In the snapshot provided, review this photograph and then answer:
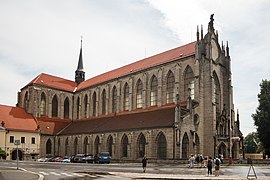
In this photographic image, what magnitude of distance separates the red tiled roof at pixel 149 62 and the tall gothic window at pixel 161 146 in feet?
44.4

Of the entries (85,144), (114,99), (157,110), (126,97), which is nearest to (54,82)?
(114,99)

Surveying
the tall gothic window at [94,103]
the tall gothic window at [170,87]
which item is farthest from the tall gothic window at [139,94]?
the tall gothic window at [94,103]

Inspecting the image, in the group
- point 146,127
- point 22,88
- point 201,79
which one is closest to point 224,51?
point 201,79

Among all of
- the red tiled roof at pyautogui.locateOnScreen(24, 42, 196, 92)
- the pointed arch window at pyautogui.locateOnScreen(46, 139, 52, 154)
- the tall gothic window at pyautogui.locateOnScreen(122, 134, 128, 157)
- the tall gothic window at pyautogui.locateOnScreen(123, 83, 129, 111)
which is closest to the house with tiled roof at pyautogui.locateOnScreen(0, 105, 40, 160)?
the pointed arch window at pyautogui.locateOnScreen(46, 139, 52, 154)

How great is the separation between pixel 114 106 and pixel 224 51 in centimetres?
2302

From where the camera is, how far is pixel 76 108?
77625mm

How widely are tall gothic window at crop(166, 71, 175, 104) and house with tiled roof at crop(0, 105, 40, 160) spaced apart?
27146 mm

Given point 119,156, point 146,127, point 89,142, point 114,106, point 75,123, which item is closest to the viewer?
point 146,127

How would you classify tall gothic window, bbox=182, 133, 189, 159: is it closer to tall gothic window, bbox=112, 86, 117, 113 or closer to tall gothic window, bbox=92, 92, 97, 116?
tall gothic window, bbox=112, 86, 117, 113

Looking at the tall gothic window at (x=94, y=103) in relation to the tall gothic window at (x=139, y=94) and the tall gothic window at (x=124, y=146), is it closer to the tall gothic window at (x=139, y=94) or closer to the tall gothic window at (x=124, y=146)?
the tall gothic window at (x=139, y=94)

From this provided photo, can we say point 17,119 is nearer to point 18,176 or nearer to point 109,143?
point 109,143

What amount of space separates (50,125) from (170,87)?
28.7m

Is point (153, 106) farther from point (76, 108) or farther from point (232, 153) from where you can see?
point (76, 108)

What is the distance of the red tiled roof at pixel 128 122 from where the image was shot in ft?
163
